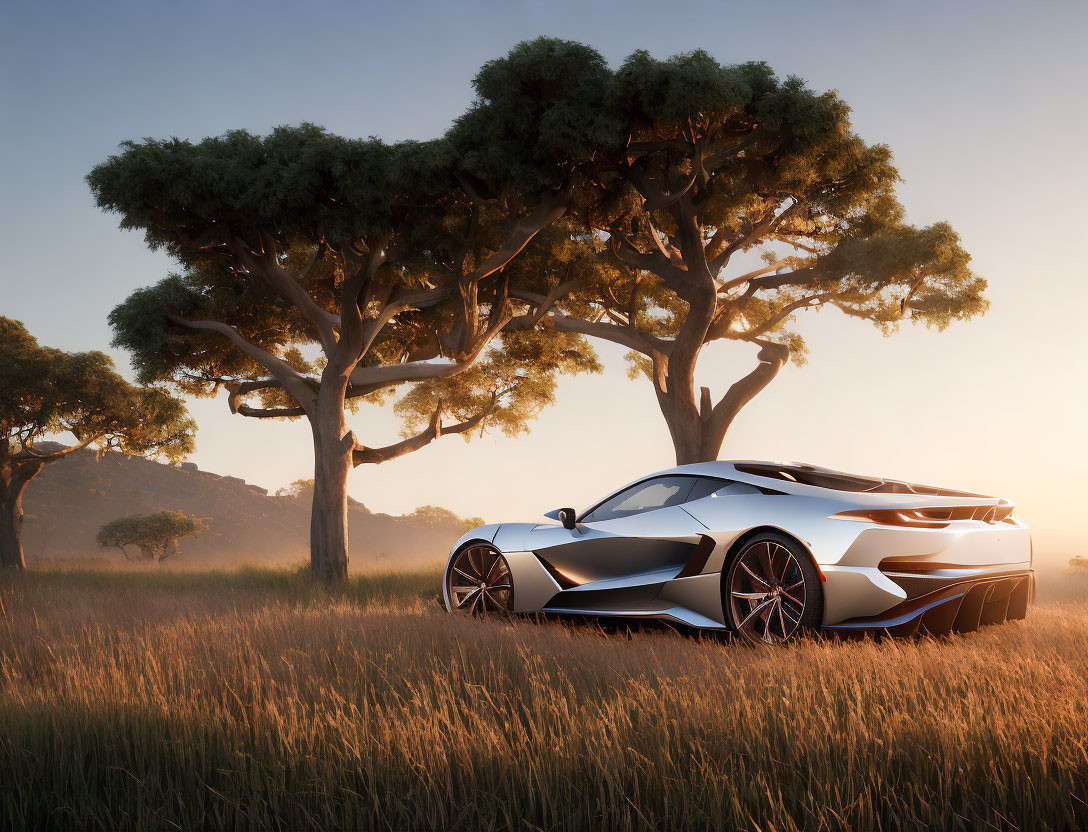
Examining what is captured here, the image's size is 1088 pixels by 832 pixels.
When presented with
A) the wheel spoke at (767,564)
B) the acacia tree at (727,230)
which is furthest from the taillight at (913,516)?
the acacia tree at (727,230)

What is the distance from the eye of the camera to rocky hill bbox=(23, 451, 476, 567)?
94.2 metres

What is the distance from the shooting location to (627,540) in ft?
22.8

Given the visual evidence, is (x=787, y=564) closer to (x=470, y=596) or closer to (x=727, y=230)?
(x=470, y=596)

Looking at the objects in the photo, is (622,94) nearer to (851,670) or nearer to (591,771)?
(851,670)

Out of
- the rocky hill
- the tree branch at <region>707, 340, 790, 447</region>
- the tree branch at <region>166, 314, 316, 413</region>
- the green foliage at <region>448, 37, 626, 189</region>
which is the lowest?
the rocky hill

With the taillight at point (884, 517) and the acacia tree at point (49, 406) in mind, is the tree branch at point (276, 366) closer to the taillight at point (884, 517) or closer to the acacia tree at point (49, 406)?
the acacia tree at point (49, 406)

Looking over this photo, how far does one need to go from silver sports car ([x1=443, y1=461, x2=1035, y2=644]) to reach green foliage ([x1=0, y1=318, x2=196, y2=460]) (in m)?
22.0

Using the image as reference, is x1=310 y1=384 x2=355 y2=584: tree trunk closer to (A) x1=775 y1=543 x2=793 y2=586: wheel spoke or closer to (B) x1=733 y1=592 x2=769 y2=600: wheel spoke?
(B) x1=733 y1=592 x2=769 y2=600: wheel spoke

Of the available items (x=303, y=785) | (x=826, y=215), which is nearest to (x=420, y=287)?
(x=826, y=215)

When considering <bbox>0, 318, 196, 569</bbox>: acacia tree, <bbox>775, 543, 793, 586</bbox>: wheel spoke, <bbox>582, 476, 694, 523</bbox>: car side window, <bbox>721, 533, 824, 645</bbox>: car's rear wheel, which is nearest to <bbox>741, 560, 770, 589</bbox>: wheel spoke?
<bbox>721, 533, 824, 645</bbox>: car's rear wheel

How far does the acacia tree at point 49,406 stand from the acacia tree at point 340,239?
8211 millimetres

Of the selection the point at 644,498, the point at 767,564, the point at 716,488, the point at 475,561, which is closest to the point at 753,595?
the point at 767,564

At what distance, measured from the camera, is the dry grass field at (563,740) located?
9.39 ft

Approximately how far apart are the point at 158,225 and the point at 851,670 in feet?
48.6
